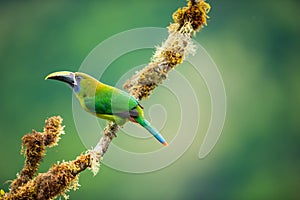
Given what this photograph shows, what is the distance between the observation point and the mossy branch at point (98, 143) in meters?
1.79

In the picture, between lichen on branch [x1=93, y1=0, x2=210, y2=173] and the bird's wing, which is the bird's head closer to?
the bird's wing

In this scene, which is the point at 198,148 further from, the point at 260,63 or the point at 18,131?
the point at 18,131

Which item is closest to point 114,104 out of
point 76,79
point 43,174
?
point 76,79

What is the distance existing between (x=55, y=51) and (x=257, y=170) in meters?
4.65

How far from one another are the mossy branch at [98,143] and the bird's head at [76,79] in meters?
0.21

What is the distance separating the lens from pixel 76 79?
7.30 ft

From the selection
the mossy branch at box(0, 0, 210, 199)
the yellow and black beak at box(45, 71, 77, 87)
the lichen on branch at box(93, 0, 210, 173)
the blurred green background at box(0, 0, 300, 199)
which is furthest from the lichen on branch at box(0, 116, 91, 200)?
the blurred green background at box(0, 0, 300, 199)

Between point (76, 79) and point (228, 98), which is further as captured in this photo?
point (228, 98)

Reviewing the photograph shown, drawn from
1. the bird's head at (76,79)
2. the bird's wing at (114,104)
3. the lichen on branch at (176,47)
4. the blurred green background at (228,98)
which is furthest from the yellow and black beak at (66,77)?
the blurred green background at (228,98)

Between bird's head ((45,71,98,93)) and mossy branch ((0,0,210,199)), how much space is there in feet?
0.68

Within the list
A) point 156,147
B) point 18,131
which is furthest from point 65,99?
point 156,147

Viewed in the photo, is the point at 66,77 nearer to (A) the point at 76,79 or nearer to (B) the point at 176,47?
(A) the point at 76,79

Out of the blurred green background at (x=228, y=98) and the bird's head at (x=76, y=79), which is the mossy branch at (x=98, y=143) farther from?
the blurred green background at (x=228, y=98)

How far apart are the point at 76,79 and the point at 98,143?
365mm
